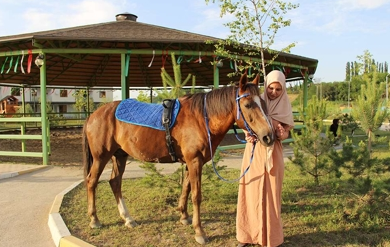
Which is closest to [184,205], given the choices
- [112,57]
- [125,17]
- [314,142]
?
[314,142]

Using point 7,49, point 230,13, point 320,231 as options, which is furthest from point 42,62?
point 320,231

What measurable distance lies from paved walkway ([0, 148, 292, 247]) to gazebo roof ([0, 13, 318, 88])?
131 inches

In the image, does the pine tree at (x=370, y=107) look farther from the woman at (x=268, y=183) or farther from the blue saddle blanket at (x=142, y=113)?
the blue saddle blanket at (x=142, y=113)

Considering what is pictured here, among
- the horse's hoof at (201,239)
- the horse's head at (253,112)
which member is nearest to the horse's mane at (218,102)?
the horse's head at (253,112)

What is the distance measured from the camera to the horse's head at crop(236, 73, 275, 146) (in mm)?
2697

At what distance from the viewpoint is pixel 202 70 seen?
16.0m

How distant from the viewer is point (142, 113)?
3691 mm

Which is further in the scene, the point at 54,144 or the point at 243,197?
the point at 54,144

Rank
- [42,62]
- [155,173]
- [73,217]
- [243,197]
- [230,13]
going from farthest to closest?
[42,62], [230,13], [155,173], [73,217], [243,197]

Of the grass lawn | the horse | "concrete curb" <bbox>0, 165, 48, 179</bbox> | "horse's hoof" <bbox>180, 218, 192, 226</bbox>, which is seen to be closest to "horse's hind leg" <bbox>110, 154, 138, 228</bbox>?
the horse

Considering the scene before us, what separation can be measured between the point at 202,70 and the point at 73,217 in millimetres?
12734

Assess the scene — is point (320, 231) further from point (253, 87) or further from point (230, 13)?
point (230, 13)

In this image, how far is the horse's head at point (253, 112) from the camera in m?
2.70

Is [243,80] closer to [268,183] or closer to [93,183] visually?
[268,183]
